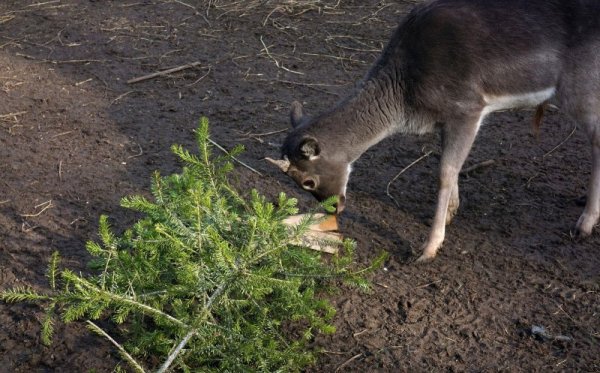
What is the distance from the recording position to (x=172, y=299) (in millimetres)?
4121

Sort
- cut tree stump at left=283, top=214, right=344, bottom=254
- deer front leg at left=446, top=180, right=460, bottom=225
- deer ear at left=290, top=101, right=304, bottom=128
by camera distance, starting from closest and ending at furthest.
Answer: cut tree stump at left=283, top=214, right=344, bottom=254
deer front leg at left=446, top=180, right=460, bottom=225
deer ear at left=290, top=101, right=304, bottom=128

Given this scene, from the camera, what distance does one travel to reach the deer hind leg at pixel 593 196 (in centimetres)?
543

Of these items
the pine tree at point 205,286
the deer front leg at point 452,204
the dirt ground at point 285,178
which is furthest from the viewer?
the deer front leg at point 452,204

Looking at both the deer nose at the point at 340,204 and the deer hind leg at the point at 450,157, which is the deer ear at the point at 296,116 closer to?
the deer nose at the point at 340,204

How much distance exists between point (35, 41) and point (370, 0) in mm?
3919

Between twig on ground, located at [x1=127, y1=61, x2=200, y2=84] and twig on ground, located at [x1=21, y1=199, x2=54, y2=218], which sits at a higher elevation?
twig on ground, located at [x1=21, y1=199, x2=54, y2=218]

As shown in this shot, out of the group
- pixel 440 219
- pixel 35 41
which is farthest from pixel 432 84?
pixel 35 41

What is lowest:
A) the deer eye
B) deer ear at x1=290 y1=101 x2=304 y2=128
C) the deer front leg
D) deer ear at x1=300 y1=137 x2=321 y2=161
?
the deer front leg

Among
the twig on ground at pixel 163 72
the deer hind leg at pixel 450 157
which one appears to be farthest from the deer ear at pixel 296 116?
the twig on ground at pixel 163 72

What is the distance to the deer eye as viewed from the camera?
546 centimetres

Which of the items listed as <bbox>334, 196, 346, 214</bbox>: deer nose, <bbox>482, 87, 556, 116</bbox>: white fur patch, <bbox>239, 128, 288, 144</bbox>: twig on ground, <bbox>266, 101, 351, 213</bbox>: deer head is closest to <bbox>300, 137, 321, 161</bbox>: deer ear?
<bbox>266, 101, 351, 213</bbox>: deer head

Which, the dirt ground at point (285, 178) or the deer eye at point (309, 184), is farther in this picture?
the deer eye at point (309, 184)

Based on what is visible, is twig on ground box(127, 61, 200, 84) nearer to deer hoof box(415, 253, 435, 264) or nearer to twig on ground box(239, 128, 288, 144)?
twig on ground box(239, 128, 288, 144)

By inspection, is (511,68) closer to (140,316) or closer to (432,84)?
(432,84)
